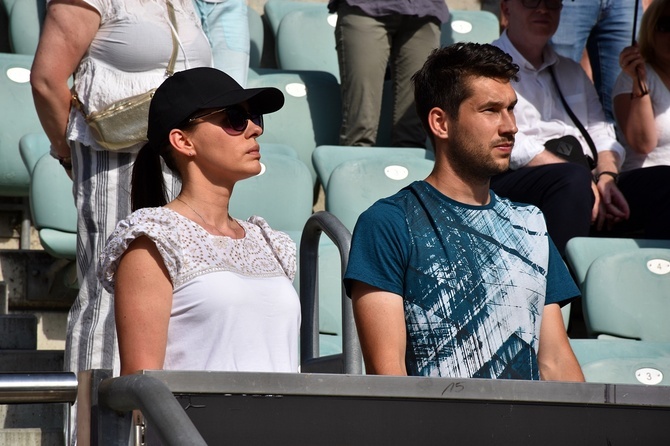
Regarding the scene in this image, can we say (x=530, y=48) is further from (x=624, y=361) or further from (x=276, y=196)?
(x=624, y=361)

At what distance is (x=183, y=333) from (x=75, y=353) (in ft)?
2.98

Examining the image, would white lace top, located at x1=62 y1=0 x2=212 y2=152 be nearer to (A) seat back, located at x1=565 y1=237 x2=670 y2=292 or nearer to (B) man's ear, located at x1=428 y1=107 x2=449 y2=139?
(B) man's ear, located at x1=428 y1=107 x2=449 y2=139

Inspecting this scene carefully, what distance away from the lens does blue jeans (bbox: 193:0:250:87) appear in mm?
3791

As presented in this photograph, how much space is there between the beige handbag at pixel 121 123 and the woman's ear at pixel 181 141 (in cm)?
64

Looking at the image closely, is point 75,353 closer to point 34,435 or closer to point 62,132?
point 34,435

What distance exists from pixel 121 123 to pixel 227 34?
0.92 metres

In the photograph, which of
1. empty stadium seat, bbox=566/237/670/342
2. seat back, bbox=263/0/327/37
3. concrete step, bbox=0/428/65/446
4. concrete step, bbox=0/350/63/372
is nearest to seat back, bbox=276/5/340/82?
seat back, bbox=263/0/327/37

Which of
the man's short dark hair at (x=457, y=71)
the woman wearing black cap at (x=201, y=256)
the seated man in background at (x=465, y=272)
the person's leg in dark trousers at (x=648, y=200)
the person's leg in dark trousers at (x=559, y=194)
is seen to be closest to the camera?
the woman wearing black cap at (x=201, y=256)

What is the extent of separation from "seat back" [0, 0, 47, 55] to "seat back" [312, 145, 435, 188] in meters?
1.67

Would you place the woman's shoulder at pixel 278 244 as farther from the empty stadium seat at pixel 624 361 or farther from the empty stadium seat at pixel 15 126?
the empty stadium seat at pixel 15 126

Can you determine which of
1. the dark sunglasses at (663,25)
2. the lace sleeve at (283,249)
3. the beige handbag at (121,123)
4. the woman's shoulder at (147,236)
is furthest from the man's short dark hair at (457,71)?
the dark sunglasses at (663,25)

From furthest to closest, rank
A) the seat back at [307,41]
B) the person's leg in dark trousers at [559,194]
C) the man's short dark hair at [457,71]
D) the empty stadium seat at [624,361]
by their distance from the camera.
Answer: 1. the seat back at [307,41]
2. the person's leg in dark trousers at [559,194]
3. the empty stadium seat at [624,361]
4. the man's short dark hair at [457,71]

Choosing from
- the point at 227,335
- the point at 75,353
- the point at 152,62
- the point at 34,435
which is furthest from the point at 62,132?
the point at 227,335

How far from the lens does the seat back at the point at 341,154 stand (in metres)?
4.68
